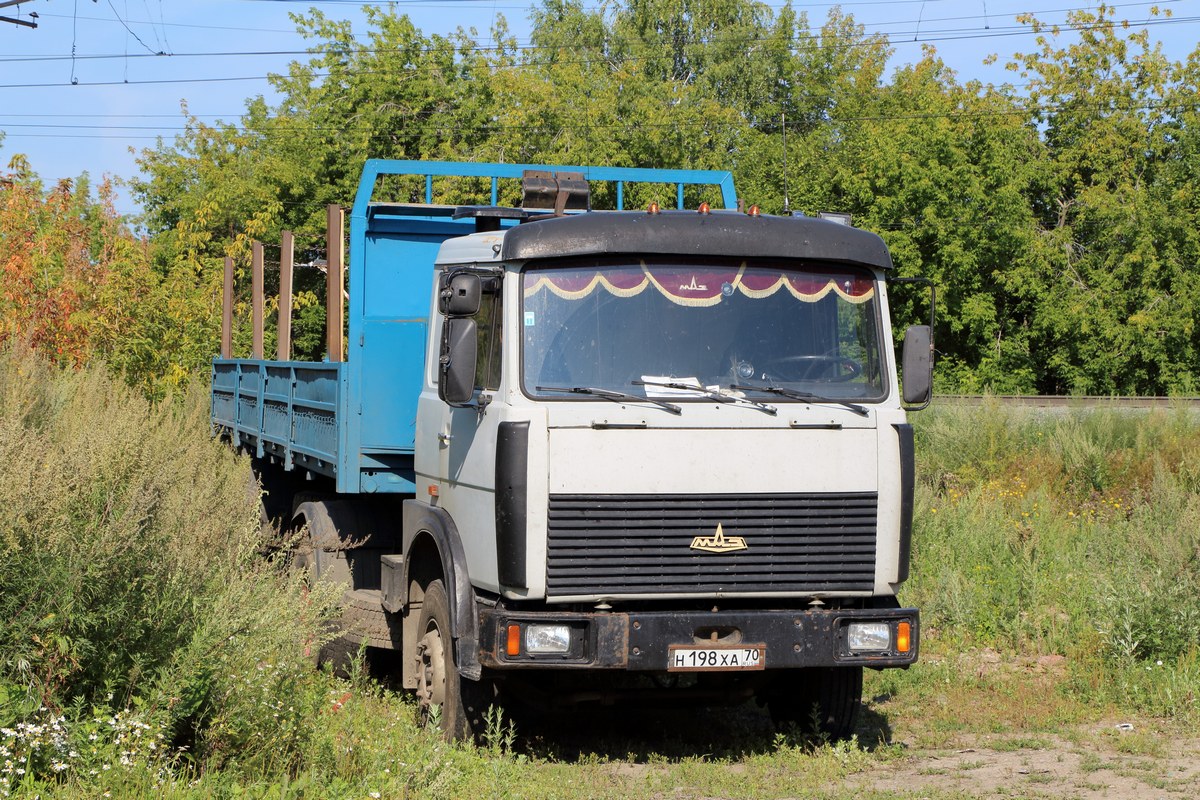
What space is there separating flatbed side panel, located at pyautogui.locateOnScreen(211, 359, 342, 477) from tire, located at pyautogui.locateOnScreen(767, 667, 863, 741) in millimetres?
3127

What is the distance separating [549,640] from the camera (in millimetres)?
6277

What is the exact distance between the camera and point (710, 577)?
6.41m

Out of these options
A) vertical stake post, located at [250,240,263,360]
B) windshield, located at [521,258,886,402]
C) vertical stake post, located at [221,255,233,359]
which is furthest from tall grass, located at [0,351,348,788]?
vertical stake post, located at [221,255,233,359]

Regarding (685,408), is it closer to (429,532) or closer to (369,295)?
(429,532)

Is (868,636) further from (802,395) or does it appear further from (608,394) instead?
(608,394)

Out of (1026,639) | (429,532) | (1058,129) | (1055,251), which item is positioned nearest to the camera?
(429,532)

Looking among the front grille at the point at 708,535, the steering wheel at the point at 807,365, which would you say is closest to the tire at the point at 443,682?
the front grille at the point at 708,535

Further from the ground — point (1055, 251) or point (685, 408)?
point (1055, 251)

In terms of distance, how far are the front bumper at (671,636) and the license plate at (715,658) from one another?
0.02 metres

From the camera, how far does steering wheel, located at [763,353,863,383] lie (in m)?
6.77

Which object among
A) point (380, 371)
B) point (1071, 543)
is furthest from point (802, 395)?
point (1071, 543)

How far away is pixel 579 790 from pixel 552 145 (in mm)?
32718

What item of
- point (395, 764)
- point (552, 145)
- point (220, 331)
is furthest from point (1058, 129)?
point (395, 764)

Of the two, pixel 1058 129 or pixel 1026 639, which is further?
pixel 1058 129
